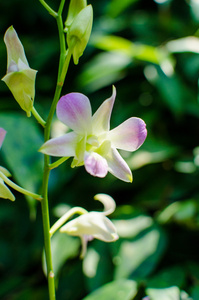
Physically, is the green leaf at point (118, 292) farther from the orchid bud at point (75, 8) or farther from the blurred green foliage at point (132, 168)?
the orchid bud at point (75, 8)

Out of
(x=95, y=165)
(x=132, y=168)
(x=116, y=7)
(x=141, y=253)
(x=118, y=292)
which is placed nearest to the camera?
(x=95, y=165)

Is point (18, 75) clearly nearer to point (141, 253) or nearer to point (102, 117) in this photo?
point (102, 117)

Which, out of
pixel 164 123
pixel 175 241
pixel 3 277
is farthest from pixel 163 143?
pixel 3 277

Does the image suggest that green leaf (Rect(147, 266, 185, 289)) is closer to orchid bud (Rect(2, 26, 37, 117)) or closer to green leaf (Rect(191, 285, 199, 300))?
green leaf (Rect(191, 285, 199, 300))

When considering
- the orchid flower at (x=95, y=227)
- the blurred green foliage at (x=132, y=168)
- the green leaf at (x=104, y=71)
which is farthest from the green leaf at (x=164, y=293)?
the green leaf at (x=104, y=71)

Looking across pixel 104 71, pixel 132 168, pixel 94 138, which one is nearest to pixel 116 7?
pixel 104 71

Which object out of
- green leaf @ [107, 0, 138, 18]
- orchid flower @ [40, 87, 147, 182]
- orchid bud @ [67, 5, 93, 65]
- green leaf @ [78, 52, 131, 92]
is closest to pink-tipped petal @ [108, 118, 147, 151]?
orchid flower @ [40, 87, 147, 182]

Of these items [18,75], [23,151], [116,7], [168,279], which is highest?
[18,75]
